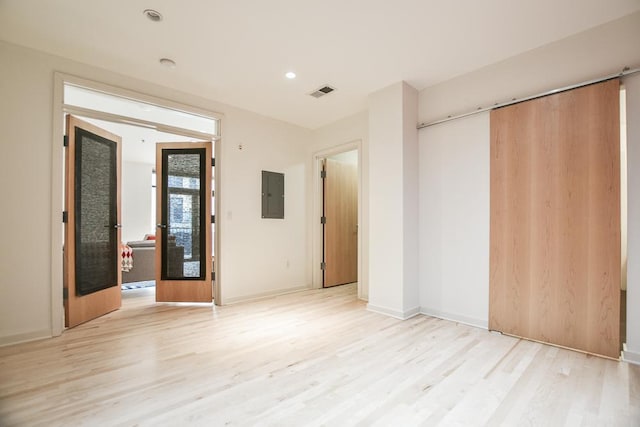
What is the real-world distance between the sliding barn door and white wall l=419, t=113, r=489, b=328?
0.39ft

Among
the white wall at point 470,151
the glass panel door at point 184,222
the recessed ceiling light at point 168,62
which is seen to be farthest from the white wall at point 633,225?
the glass panel door at point 184,222

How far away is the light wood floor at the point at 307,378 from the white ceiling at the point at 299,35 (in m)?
2.66

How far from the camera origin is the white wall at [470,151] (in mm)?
2484

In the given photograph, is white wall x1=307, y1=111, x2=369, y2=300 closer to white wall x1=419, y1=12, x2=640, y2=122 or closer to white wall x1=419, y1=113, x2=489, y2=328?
white wall x1=419, y1=113, x2=489, y2=328

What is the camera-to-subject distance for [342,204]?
535 cm

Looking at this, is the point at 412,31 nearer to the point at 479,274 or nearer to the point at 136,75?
the point at 479,274

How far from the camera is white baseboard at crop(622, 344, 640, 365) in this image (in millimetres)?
2217

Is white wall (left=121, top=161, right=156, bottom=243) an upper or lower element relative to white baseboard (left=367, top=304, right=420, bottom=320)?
upper

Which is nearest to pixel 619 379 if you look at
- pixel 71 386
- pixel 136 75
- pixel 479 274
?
pixel 479 274

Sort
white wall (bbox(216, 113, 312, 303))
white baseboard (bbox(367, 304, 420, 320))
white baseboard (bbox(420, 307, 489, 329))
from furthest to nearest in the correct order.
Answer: white wall (bbox(216, 113, 312, 303)) < white baseboard (bbox(367, 304, 420, 320)) < white baseboard (bbox(420, 307, 489, 329))

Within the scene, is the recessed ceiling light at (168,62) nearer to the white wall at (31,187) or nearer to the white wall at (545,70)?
the white wall at (31,187)

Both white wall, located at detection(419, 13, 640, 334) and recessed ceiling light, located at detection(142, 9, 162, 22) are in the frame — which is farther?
white wall, located at detection(419, 13, 640, 334)

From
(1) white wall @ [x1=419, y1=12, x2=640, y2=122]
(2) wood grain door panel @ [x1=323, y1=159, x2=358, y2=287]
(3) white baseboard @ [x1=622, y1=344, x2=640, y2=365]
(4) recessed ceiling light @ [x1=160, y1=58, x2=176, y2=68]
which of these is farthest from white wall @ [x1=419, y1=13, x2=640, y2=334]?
(4) recessed ceiling light @ [x1=160, y1=58, x2=176, y2=68]

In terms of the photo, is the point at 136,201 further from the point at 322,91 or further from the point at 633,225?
the point at 633,225
